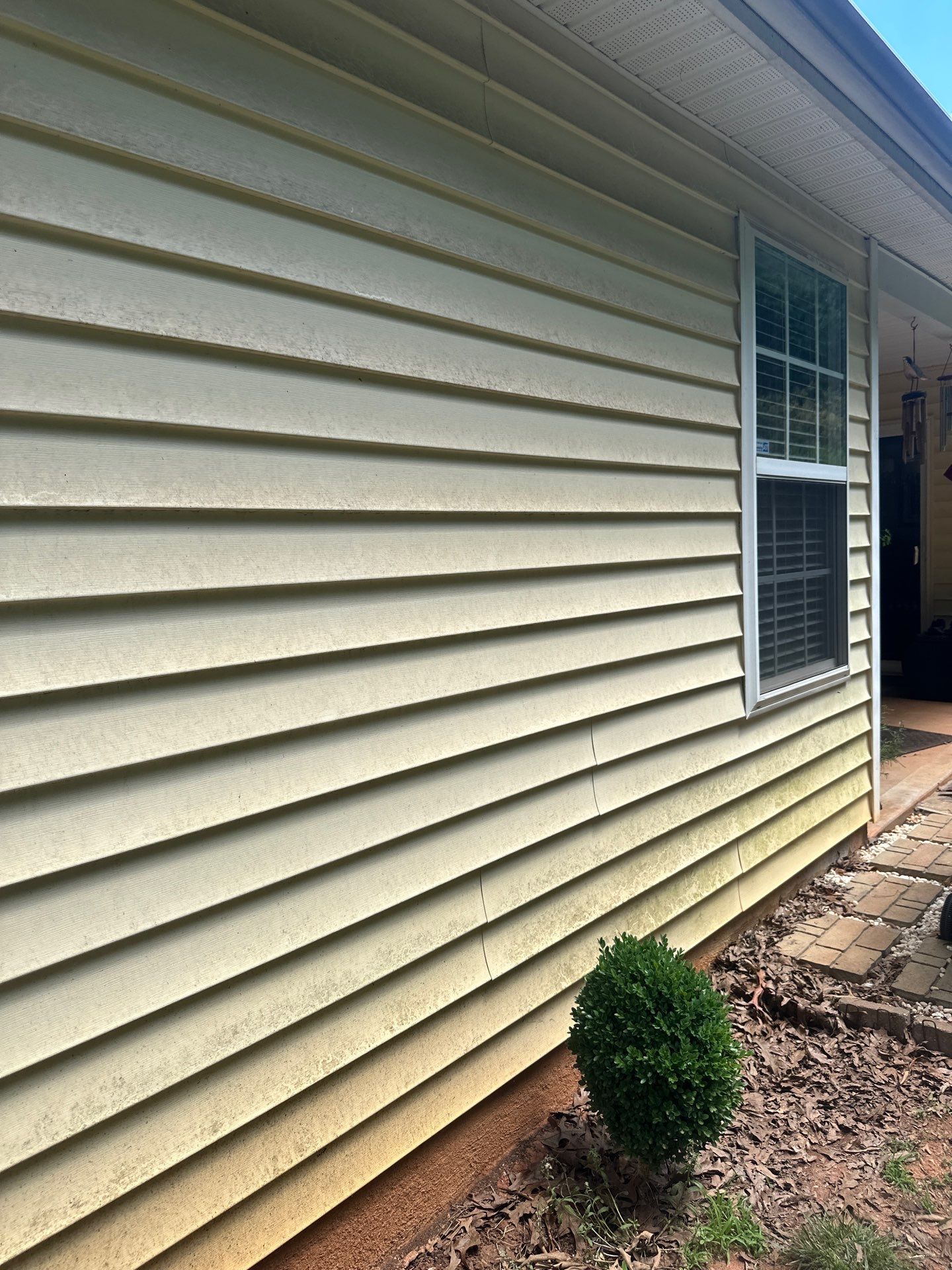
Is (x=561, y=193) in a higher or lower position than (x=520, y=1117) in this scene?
higher

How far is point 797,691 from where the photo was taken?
407 centimetres

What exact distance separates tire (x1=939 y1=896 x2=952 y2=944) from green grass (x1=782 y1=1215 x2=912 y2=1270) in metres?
1.67

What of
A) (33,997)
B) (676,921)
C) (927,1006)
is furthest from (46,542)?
(927,1006)

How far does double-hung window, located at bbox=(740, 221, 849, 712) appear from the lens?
12.0 feet

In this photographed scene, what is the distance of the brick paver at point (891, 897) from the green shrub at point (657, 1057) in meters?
1.98

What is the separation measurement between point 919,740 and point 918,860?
2573mm

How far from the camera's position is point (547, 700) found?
2598 millimetres

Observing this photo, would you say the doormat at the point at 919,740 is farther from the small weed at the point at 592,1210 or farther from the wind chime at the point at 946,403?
the small weed at the point at 592,1210

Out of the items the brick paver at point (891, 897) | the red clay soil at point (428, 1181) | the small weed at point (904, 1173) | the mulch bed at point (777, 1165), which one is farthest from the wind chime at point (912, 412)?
the red clay soil at point (428, 1181)

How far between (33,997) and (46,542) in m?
0.76

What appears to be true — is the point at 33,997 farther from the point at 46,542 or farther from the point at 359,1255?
the point at 359,1255

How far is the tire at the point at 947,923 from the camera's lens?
140 inches

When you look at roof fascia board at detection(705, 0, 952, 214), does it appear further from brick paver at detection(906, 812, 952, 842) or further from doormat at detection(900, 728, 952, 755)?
doormat at detection(900, 728, 952, 755)

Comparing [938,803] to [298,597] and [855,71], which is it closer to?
[855,71]
